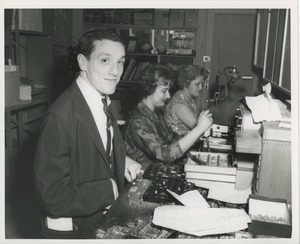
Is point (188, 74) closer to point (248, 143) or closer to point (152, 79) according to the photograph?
point (152, 79)

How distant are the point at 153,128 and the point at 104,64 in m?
0.88

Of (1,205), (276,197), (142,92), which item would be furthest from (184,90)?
(1,205)

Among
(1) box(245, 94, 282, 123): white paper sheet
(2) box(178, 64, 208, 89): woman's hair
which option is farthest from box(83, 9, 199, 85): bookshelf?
(1) box(245, 94, 282, 123): white paper sheet

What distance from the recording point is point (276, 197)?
1.16m

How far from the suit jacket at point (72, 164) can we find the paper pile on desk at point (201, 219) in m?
0.24

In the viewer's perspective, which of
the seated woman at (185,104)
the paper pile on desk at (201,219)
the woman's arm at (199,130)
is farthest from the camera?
the seated woman at (185,104)

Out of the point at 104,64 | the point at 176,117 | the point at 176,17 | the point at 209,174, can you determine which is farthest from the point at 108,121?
the point at 176,17

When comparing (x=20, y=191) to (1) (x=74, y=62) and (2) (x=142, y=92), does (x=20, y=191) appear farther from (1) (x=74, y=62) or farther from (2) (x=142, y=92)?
(1) (x=74, y=62)

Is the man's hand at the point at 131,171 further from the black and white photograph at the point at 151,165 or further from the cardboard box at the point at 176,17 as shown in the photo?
the cardboard box at the point at 176,17

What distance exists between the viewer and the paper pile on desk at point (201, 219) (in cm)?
100

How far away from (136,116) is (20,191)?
70.4 inches

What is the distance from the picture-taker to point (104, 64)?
1254 millimetres

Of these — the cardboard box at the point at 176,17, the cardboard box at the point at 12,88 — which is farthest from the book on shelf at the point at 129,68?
the cardboard box at the point at 12,88

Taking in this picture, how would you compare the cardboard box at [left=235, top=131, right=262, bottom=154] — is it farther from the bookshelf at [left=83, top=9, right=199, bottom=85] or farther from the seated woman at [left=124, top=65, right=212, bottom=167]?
the bookshelf at [left=83, top=9, right=199, bottom=85]
